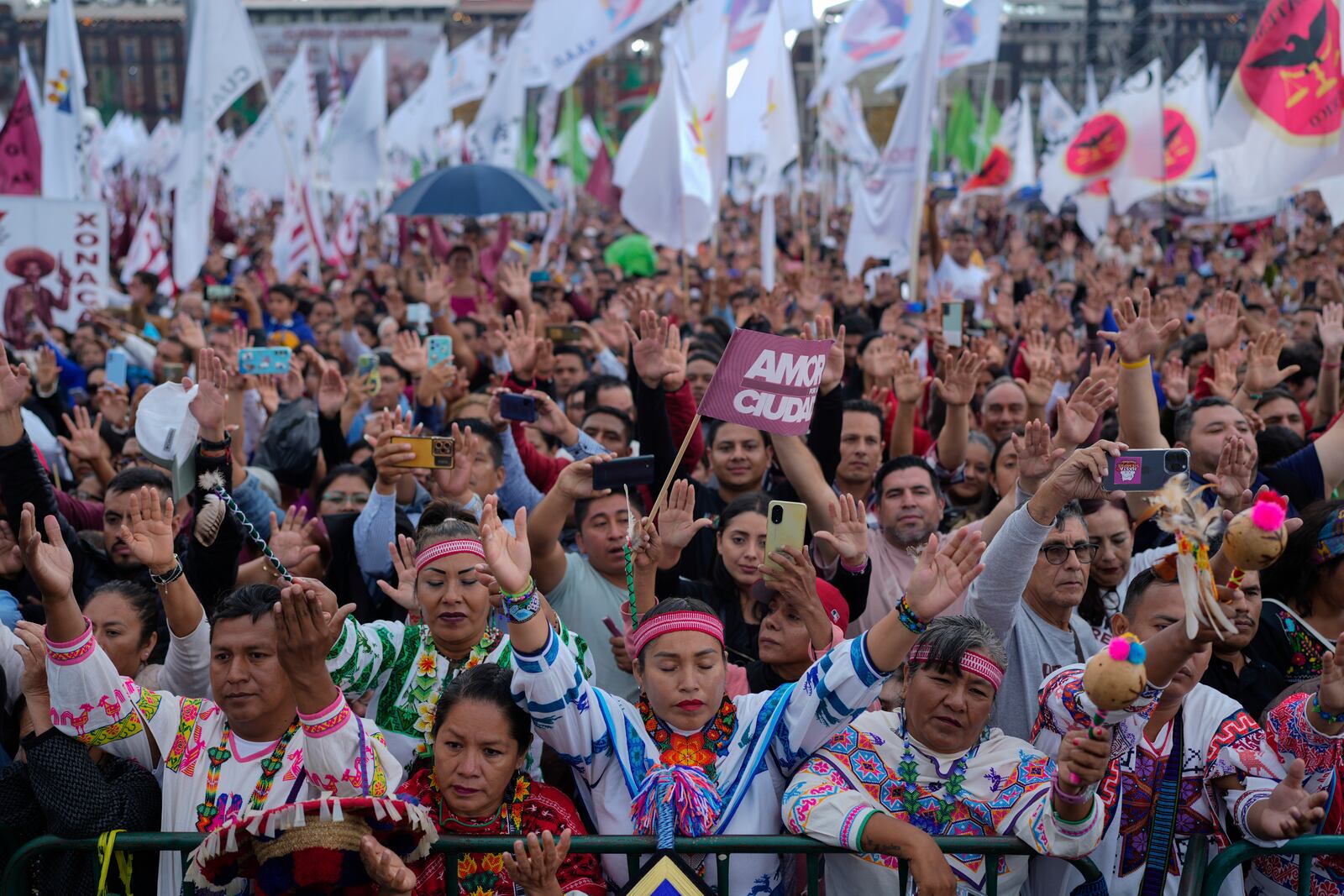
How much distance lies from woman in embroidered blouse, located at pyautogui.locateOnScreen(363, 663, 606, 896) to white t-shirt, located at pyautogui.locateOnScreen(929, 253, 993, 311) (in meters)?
8.61

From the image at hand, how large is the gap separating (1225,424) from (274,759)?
3336 mm

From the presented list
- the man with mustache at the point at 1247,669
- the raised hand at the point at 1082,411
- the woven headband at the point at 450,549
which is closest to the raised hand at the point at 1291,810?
the man with mustache at the point at 1247,669

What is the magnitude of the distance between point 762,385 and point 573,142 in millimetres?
18217

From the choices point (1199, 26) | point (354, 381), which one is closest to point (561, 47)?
point (354, 381)

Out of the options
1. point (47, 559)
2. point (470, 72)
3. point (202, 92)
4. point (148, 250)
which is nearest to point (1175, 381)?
point (47, 559)

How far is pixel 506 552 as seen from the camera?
2920mm

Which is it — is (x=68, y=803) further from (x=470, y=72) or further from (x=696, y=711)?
(x=470, y=72)

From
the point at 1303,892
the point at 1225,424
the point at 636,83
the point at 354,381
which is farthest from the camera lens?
the point at 636,83

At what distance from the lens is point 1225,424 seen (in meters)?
4.60

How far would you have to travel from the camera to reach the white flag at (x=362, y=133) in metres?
15.9

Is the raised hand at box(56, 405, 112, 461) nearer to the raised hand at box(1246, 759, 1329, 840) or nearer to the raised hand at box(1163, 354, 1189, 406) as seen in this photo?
the raised hand at box(1246, 759, 1329, 840)

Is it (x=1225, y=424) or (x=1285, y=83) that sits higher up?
(x=1285, y=83)

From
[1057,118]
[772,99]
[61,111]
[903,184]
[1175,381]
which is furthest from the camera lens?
[1057,118]

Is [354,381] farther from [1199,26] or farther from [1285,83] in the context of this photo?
[1199,26]
